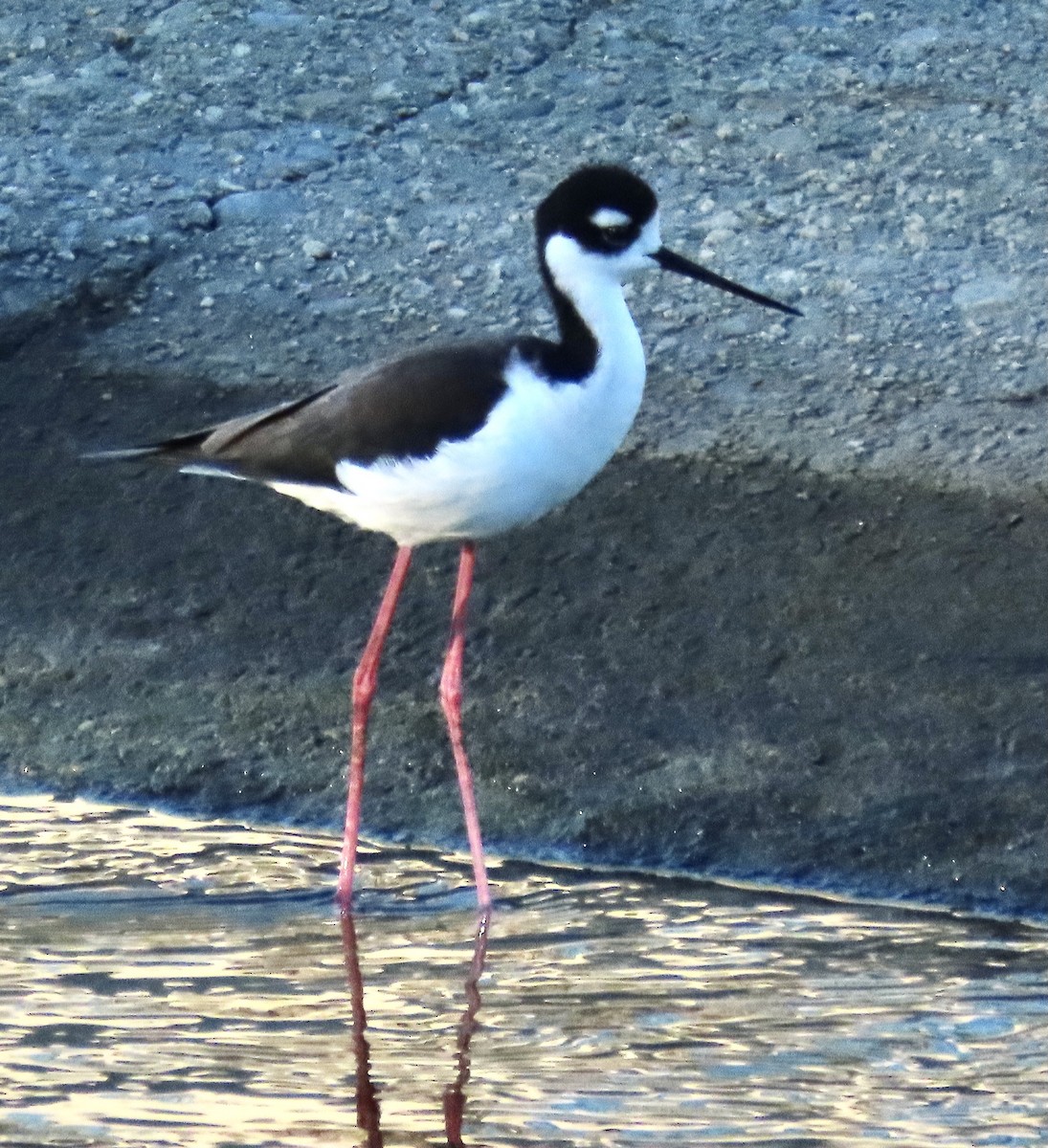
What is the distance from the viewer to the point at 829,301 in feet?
23.3

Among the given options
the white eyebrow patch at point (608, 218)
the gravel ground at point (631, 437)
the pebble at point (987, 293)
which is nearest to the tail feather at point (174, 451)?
the gravel ground at point (631, 437)

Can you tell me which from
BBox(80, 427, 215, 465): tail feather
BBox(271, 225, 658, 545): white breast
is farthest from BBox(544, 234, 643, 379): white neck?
BBox(80, 427, 215, 465): tail feather

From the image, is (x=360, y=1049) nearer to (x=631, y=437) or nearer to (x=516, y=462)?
(x=516, y=462)

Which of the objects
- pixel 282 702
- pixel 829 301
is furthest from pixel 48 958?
pixel 829 301

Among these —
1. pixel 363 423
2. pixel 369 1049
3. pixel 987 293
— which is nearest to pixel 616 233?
pixel 363 423

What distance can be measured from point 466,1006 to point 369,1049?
26 cm

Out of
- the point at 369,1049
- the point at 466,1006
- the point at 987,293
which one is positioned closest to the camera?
the point at 369,1049

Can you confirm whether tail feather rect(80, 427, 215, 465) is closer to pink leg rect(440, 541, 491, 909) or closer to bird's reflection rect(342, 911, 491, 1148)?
pink leg rect(440, 541, 491, 909)

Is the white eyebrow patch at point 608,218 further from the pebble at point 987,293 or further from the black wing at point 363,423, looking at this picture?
the pebble at point 987,293

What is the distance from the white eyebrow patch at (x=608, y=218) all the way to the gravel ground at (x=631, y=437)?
3.88 feet

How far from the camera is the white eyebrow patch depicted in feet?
16.2

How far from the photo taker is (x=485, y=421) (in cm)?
475

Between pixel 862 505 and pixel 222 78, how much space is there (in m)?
3.63

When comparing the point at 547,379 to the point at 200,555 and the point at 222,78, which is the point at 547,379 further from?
the point at 222,78
